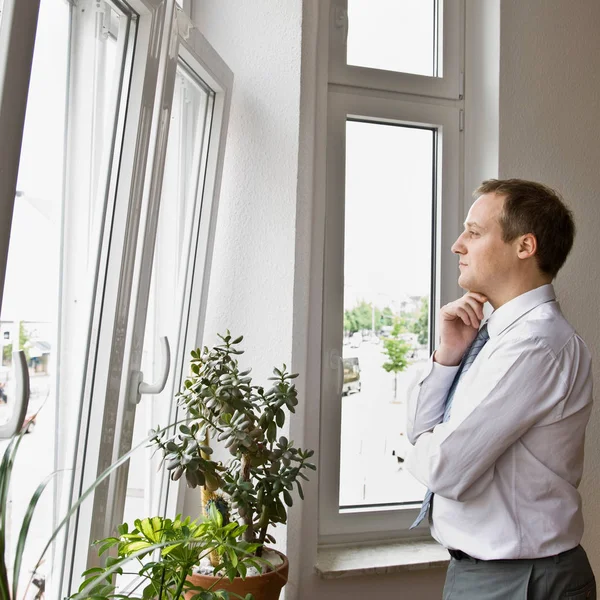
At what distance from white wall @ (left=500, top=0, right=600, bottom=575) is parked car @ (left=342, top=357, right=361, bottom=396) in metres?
0.80

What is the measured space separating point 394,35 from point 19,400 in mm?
2185

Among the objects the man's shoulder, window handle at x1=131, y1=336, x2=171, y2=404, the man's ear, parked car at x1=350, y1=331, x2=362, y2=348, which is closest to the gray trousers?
the man's shoulder

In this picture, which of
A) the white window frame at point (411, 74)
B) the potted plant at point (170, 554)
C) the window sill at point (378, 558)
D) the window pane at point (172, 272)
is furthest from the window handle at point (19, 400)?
the white window frame at point (411, 74)

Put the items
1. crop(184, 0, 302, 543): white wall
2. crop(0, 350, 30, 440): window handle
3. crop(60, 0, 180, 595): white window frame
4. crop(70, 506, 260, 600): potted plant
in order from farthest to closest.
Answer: crop(184, 0, 302, 543): white wall, crop(60, 0, 180, 595): white window frame, crop(70, 506, 260, 600): potted plant, crop(0, 350, 30, 440): window handle

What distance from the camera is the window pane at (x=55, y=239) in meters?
1.26

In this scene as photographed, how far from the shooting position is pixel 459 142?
2.83 metres

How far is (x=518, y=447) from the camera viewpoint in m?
1.51

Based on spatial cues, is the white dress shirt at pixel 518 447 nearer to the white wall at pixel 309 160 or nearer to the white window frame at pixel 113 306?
the white window frame at pixel 113 306

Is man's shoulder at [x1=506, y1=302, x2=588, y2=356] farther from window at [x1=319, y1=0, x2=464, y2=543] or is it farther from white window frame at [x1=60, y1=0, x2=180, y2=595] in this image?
window at [x1=319, y1=0, x2=464, y2=543]

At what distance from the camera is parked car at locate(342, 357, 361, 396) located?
2.69 m

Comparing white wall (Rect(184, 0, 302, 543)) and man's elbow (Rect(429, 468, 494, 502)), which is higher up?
white wall (Rect(184, 0, 302, 543))

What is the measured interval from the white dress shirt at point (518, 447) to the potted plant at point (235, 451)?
482mm

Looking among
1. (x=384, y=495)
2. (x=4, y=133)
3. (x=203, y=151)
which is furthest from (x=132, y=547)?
(x=384, y=495)

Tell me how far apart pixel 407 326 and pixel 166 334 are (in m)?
1.07
